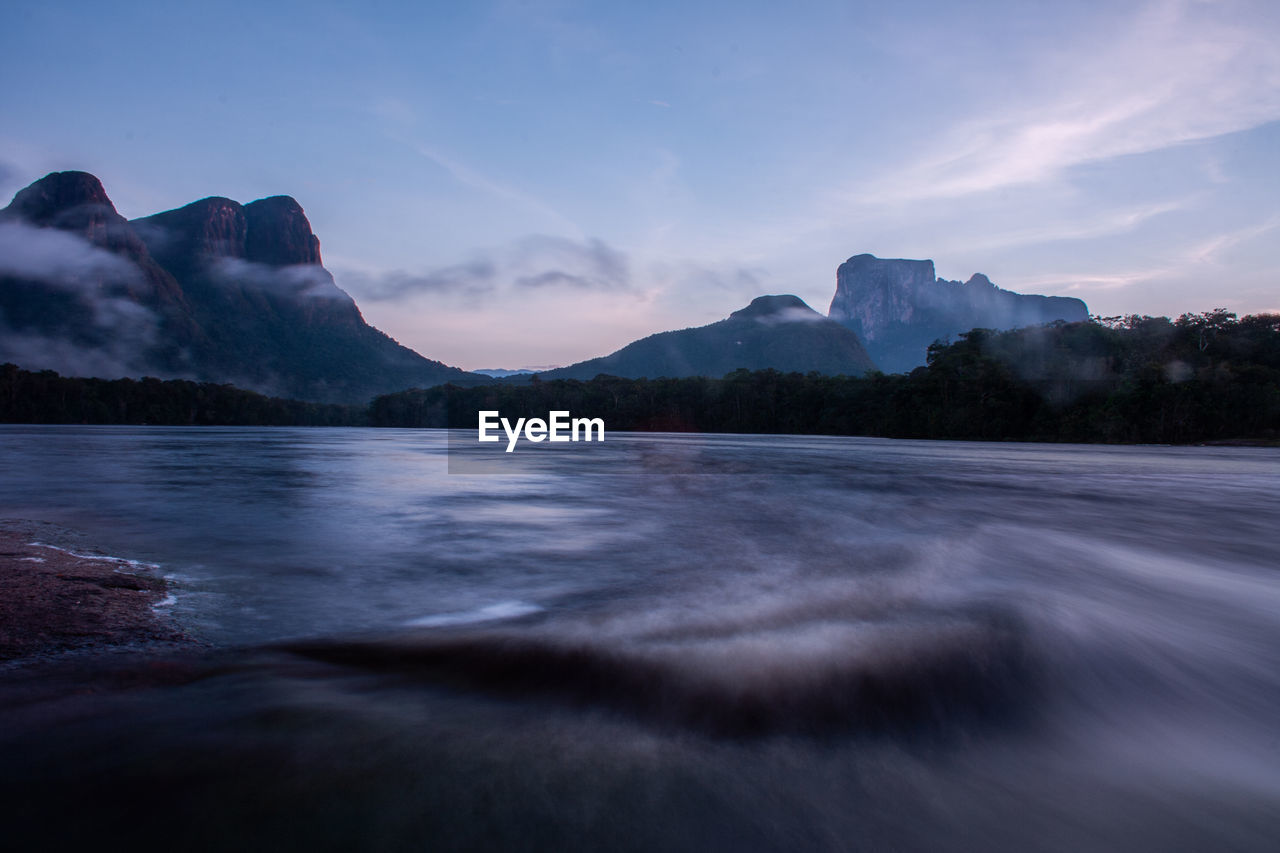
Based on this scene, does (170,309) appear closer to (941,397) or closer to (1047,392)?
(941,397)

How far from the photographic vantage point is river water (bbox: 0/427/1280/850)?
201cm

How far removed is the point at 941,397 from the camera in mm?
73625

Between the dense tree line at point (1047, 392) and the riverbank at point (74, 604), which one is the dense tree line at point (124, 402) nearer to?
the dense tree line at point (1047, 392)

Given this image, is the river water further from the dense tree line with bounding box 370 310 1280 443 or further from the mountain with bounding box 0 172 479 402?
the mountain with bounding box 0 172 479 402

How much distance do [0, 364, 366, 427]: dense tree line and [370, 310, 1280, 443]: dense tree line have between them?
234 feet

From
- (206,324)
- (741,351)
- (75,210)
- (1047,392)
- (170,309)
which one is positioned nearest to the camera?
(1047,392)

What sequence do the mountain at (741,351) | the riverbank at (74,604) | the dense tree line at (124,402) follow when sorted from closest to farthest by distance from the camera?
the riverbank at (74,604) → the dense tree line at (124,402) → the mountain at (741,351)

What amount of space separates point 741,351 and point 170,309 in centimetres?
13475

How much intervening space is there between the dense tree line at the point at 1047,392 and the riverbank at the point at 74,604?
69.7 metres

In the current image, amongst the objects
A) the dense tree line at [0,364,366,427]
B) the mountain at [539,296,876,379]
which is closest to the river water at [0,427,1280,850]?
the dense tree line at [0,364,366,427]

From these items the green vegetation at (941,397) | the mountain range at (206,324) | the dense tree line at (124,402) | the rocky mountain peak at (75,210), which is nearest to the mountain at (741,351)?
the mountain range at (206,324)

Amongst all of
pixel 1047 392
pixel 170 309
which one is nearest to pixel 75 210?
pixel 170 309

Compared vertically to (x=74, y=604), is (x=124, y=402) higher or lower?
higher

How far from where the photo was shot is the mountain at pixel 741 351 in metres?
145
